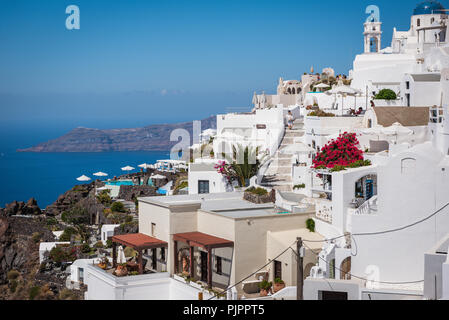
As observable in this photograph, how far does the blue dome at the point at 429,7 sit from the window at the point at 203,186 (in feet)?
75.3

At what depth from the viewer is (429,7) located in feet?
141

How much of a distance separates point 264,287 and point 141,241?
5.24m

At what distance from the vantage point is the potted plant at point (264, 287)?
717 inches

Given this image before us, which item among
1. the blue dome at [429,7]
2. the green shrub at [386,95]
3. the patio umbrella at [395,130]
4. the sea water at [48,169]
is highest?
the blue dome at [429,7]

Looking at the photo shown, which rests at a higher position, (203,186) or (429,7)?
(429,7)

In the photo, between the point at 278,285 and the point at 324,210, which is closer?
the point at 278,285

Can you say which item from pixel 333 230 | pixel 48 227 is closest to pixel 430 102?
pixel 333 230

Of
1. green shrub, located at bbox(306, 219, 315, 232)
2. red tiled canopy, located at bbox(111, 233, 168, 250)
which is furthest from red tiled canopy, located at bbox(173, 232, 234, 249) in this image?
green shrub, located at bbox(306, 219, 315, 232)

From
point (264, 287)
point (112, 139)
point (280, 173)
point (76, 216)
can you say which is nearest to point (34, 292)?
point (280, 173)

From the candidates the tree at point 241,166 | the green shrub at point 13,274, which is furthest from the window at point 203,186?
the green shrub at point 13,274

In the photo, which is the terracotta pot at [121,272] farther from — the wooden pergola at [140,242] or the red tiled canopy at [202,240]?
the red tiled canopy at [202,240]

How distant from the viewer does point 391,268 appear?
682 inches

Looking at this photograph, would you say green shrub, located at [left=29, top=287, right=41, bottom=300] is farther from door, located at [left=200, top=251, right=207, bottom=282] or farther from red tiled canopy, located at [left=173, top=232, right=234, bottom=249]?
door, located at [left=200, top=251, right=207, bottom=282]

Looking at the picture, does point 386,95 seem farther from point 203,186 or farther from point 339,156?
point 203,186
